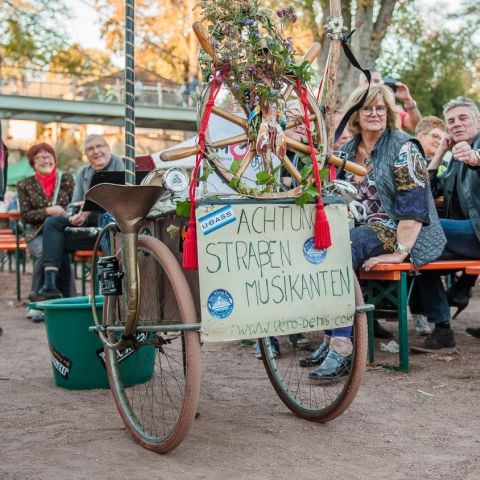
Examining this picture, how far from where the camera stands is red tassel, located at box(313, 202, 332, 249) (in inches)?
124

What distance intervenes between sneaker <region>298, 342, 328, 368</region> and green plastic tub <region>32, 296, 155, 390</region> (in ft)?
2.95

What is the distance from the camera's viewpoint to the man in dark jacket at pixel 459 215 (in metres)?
5.20

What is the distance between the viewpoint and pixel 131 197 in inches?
123

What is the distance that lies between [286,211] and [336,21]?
1.21m

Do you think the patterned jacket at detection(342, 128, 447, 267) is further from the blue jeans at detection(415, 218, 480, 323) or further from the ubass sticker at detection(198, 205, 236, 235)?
the ubass sticker at detection(198, 205, 236, 235)

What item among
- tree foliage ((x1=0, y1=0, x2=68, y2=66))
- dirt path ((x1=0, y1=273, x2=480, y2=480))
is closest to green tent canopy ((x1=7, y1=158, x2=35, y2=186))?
tree foliage ((x1=0, y1=0, x2=68, y2=66))

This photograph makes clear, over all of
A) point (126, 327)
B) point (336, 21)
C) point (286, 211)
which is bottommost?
point (126, 327)

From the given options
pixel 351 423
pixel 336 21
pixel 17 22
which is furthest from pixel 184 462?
pixel 17 22

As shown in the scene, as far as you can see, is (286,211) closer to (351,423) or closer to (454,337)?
(351,423)

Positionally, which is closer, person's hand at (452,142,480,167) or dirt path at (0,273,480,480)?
dirt path at (0,273,480,480)

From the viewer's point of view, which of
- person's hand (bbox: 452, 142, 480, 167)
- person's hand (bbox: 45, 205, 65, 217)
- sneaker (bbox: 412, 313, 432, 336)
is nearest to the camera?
person's hand (bbox: 452, 142, 480, 167)

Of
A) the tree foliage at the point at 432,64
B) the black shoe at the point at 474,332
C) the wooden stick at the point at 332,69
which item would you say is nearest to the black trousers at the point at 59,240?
the black shoe at the point at 474,332

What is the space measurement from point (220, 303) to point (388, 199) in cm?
209

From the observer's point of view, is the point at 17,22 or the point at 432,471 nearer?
the point at 432,471
